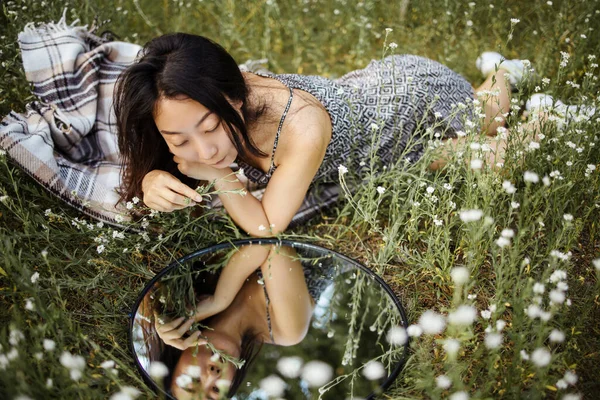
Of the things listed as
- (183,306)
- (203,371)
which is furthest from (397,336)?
(183,306)

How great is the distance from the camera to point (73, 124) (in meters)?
2.62

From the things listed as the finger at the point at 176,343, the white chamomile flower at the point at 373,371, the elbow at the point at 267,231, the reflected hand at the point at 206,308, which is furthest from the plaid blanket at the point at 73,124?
the white chamomile flower at the point at 373,371

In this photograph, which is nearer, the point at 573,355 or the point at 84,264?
the point at 573,355

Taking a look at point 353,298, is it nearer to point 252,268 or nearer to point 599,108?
point 252,268

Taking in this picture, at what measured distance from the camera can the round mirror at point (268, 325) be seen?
5.55 feet

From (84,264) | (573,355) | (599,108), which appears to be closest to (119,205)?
(84,264)

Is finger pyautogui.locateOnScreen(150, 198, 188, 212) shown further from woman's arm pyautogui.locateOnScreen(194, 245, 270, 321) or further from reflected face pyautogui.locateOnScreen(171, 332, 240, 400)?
reflected face pyautogui.locateOnScreen(171, 332, 240, 400)

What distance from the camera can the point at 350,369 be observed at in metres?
1.77

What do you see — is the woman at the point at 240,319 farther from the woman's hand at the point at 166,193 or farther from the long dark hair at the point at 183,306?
the woman's hand at the point at 166,193

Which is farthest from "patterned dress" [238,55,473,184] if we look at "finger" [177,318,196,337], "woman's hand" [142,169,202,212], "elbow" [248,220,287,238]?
"finger" [177,318,196,337]

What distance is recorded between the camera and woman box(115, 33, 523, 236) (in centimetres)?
187

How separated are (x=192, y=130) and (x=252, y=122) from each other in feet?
1.03

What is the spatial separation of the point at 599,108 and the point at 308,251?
4.35 ft

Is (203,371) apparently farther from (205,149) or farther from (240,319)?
(205,149)
